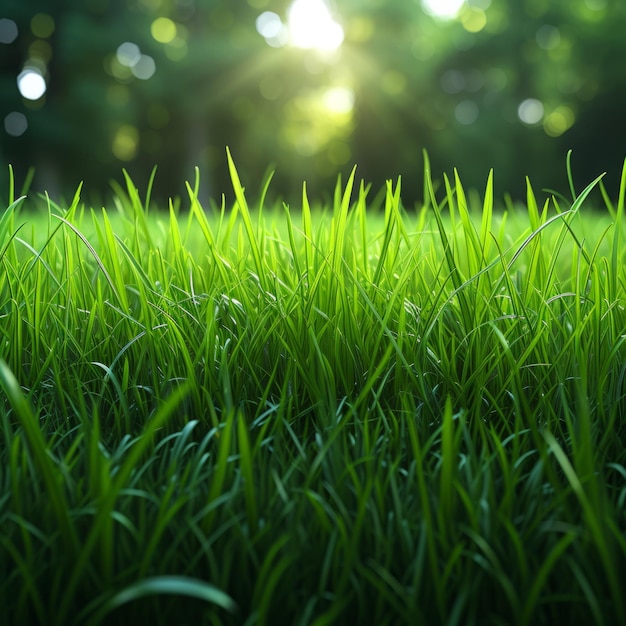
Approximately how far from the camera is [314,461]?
823mm

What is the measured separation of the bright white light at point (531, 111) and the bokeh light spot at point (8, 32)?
14092mm

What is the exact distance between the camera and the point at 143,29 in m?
13.8

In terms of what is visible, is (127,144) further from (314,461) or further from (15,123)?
(314,461)

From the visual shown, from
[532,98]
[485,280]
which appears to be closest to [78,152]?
[532,98]

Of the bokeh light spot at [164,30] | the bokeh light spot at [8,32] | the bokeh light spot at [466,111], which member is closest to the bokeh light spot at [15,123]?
the bokeh light spot at [8,32]

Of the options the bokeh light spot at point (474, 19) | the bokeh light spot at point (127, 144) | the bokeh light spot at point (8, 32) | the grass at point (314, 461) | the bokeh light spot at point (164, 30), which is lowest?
the bokeh light spot at point (127, 144)

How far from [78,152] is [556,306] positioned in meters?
15.2

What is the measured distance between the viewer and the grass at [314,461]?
68cm

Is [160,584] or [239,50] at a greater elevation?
[239,50]

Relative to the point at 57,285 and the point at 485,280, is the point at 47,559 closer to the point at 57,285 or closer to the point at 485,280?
the point at 57,285

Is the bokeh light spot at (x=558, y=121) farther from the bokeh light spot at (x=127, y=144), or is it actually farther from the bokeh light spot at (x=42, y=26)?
the bokeh light spot at (x=42, y=26)

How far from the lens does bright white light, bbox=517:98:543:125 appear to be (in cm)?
1993

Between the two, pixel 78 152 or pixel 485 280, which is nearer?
pixel 485 280

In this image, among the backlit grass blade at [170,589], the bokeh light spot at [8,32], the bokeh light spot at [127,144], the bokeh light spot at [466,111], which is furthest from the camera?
the bokeh light spot at [466,111]
